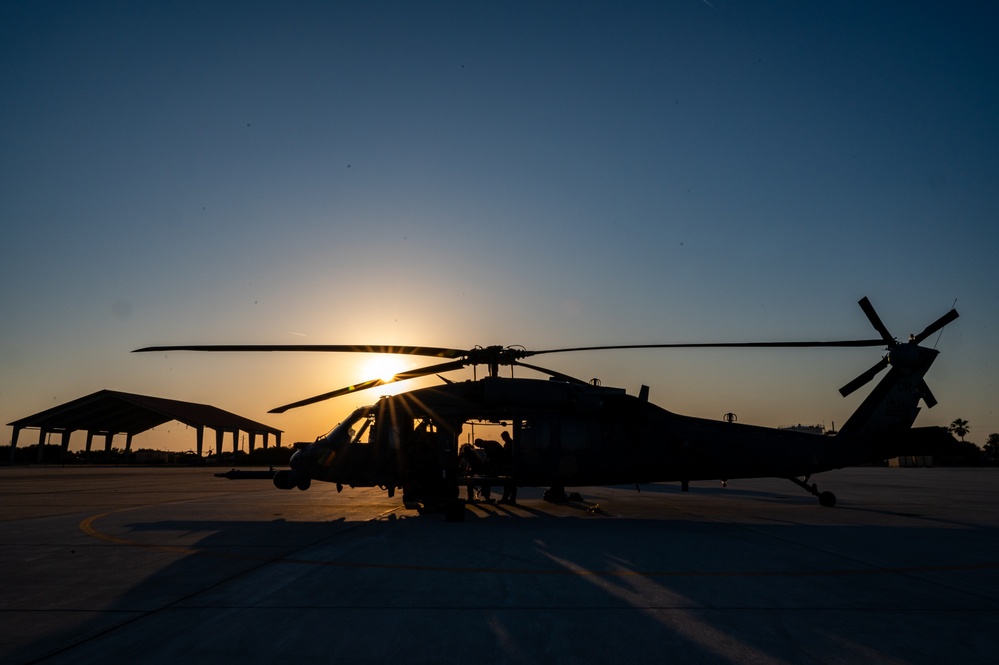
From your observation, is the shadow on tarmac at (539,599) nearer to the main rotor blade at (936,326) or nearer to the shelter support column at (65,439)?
the main rotor blade at (936,326)

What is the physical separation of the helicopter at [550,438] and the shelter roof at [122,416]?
50937 mm

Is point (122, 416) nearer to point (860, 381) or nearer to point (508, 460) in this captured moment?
point (508, 460)

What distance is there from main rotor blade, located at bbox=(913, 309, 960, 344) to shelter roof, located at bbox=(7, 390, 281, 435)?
201ft

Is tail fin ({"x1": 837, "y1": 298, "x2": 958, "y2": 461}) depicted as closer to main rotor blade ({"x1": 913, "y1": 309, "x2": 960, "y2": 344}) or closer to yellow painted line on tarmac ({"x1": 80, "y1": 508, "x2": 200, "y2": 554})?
main rotor blade ({"x1": 913, "y1": 309, "x2": 960, "y2": 344})

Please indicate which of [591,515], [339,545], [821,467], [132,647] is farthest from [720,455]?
[132,647]

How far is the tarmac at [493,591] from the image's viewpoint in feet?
15.9

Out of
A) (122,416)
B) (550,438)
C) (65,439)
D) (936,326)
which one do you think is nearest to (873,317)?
(936,326)

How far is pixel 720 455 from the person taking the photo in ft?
53.5

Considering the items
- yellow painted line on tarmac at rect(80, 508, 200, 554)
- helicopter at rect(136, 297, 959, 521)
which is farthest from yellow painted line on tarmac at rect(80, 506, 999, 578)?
helicopter at rect(136, 297, 959, 521)

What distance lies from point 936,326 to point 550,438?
36.0 feet

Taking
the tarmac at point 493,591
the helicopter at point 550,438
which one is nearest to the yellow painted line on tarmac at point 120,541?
the tarmac at point 493,591

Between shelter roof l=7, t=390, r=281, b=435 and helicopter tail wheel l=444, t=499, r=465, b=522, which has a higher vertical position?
shelter roof l=7, t=390, r=281, b=435

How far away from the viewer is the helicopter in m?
15.8

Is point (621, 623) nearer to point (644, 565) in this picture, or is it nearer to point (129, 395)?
point (644, 565)
